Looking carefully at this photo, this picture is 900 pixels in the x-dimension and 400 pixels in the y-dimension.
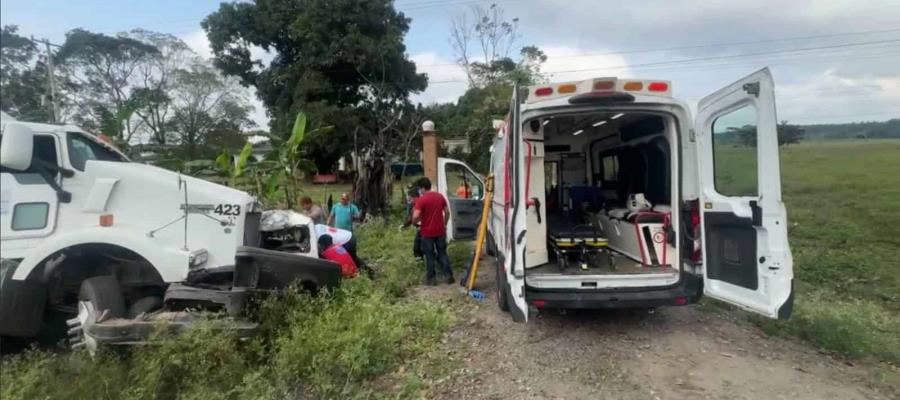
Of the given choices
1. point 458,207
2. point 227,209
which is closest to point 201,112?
point 227,209

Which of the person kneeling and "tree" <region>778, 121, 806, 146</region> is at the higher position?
"tree" <region>778, 121, 806, 146</region>

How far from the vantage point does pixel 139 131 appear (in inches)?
98.0

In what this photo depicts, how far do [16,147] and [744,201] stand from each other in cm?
470

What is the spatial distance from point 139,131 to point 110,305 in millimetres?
2234

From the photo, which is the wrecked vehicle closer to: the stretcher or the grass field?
the stretcher

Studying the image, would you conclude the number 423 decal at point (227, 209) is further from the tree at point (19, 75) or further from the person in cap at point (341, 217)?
the person in cap at point (341, 217)

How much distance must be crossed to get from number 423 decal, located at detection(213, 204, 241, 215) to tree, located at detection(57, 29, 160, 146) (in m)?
1.95

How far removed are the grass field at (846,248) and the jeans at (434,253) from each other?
4010 mm

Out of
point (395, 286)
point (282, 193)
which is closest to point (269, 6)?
point (282, 193)

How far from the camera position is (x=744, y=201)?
4.31 meters

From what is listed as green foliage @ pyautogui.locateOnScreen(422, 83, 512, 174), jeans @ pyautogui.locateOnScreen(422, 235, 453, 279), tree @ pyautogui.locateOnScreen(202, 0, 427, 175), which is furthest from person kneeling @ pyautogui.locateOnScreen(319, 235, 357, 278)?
tree @ pyautogui.locateOnScreen(202, 0, 427, 175)

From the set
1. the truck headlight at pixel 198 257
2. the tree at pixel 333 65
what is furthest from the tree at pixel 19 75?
the tree at pixel 333 65

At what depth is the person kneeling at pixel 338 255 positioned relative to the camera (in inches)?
267

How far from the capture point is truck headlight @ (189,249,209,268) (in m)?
4.27
